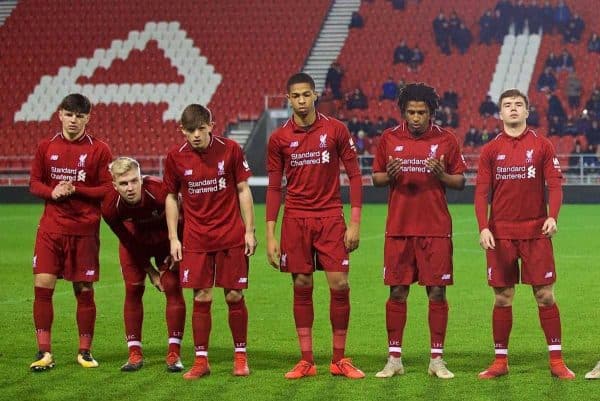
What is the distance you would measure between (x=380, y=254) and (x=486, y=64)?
17.4m

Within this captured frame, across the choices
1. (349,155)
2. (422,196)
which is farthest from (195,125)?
(422,196)

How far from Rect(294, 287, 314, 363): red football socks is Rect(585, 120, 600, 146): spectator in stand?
22518mm

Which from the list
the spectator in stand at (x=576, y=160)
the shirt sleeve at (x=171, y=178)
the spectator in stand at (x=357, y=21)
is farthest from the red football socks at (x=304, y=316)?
the spectator in stand at (x=357, y=21)

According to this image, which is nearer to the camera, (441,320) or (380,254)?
(441,320)

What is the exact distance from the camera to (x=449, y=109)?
101 feet

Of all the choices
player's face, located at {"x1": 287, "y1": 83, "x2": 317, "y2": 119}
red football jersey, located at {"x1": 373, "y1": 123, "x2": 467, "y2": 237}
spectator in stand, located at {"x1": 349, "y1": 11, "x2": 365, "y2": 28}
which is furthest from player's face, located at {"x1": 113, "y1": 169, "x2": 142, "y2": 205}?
spectator in stand, located at {"x1": 349, "y1": 11, "x2": 365, "y2": 28}

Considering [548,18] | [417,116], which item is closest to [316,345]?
[417,116]

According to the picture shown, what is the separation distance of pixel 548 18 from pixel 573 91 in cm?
369

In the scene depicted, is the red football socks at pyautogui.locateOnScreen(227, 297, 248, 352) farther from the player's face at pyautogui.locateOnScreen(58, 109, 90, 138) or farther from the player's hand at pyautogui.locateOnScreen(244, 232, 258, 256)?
the player's face at pyautogui.locateOnScreen(58, 109, 90, 138)

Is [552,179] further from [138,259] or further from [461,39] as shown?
[461,39]

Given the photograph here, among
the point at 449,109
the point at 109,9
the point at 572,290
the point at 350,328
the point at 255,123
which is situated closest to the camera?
the point at 350,328

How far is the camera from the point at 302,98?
7.92m

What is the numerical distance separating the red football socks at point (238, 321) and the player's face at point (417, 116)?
166cm

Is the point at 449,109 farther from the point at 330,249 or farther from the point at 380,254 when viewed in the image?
the point at 330,249
